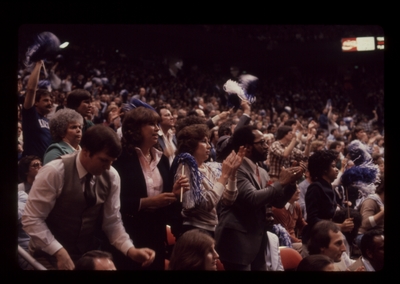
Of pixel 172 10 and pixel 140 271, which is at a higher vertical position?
pixel 172 10

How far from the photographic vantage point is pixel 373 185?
133 inches

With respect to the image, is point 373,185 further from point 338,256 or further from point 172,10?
point 172,10

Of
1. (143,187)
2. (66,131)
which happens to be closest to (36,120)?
Answer: (66,131)

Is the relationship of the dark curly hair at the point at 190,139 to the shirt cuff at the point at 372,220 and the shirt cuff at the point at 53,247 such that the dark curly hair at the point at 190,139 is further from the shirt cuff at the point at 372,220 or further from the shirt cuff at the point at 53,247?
the shirt cuff at the point at 372,220

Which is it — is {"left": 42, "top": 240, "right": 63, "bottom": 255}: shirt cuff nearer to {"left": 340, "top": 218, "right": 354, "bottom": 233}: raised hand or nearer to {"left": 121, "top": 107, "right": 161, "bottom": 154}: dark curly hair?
{"left": 121, "top": 107, "right": 161, "bottom": 154}: dark curly hair

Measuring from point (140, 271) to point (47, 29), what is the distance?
1286 millimetres

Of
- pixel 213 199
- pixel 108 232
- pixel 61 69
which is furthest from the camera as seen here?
pixel 61 69

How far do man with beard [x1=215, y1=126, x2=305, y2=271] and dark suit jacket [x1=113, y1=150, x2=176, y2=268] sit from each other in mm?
334

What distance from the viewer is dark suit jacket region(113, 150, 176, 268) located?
8.51 ft

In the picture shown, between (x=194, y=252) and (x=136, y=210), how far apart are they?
392 mm

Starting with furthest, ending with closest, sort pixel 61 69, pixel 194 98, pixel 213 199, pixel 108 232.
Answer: pixel 194 98 < pixel 61 69 < pixel 213 199 < pixel 108 232

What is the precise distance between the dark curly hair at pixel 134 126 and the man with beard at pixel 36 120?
1.69 feet

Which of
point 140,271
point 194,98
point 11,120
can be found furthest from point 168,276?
point 194,98

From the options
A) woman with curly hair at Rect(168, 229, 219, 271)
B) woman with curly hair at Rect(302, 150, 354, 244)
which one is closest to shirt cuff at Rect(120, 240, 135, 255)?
woman with curly hair at Rect(168, 229, 219, 271)
